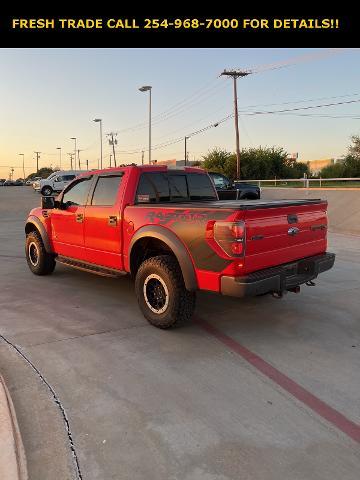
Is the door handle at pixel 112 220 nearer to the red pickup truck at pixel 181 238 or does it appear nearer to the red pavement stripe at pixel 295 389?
the red pickup truck at pixel 181 238

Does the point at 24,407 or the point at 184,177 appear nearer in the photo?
the point at 24,407

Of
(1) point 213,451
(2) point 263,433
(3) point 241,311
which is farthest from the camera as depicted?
(3) point 241,311

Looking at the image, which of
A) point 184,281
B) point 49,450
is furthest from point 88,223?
point 49,450

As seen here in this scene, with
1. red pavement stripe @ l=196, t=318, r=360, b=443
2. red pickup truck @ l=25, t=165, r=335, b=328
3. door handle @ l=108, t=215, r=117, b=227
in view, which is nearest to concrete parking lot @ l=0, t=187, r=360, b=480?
red pavement stripe @ l=196, t=318, r=360, b=443

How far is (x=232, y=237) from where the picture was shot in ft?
13.1

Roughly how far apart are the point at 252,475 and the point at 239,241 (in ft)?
6.75

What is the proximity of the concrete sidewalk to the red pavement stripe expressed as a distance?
1991 mm

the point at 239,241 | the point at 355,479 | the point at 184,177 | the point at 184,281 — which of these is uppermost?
the point at 184,177

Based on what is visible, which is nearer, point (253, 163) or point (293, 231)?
point (293, 231)

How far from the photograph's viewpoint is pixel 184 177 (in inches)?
236

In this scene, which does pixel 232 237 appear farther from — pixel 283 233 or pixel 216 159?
pixel 216 159

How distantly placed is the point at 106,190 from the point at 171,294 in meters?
1.94

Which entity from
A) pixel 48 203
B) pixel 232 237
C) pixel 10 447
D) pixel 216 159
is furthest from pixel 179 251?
pixel 216 159

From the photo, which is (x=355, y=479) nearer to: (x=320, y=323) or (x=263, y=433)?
(x=263, y=433)
